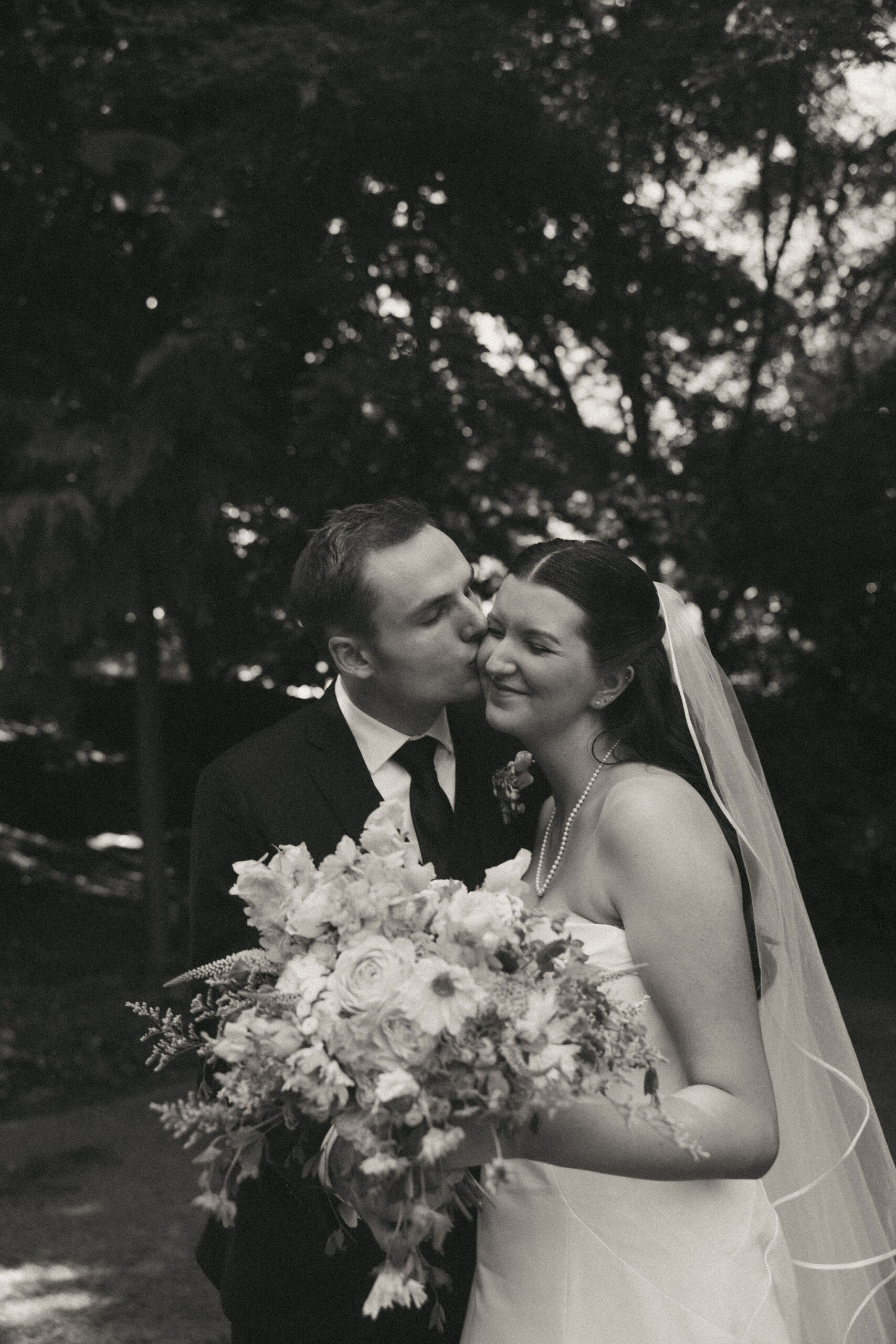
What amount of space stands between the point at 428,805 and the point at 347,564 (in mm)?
549

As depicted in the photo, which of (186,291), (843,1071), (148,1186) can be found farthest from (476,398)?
(843,1071)

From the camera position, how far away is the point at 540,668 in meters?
2.58

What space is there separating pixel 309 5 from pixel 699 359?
10.7 feet

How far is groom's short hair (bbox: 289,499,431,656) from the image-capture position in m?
2.89

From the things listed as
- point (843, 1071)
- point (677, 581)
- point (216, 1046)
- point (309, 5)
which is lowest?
point (843, 1071)

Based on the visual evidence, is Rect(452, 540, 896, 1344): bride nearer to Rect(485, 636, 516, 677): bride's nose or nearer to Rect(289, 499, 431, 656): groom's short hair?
Rect(485, 636, 516, 677): bride's nose

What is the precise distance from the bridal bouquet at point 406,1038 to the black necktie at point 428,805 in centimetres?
73

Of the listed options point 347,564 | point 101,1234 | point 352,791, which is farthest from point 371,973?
point 101,1234

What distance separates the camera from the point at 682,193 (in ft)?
26.6

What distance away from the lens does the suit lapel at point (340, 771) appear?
2.81m

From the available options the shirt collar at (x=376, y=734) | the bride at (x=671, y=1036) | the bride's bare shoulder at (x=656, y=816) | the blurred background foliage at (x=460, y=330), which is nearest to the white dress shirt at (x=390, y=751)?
the shirt collar at (x=376, y=734)

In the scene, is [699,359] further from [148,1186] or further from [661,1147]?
[661,1147]

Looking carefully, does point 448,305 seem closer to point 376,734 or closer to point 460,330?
point 460,330

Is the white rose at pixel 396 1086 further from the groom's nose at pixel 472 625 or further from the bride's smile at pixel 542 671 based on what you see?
the groom's nose at pixel 472 625
